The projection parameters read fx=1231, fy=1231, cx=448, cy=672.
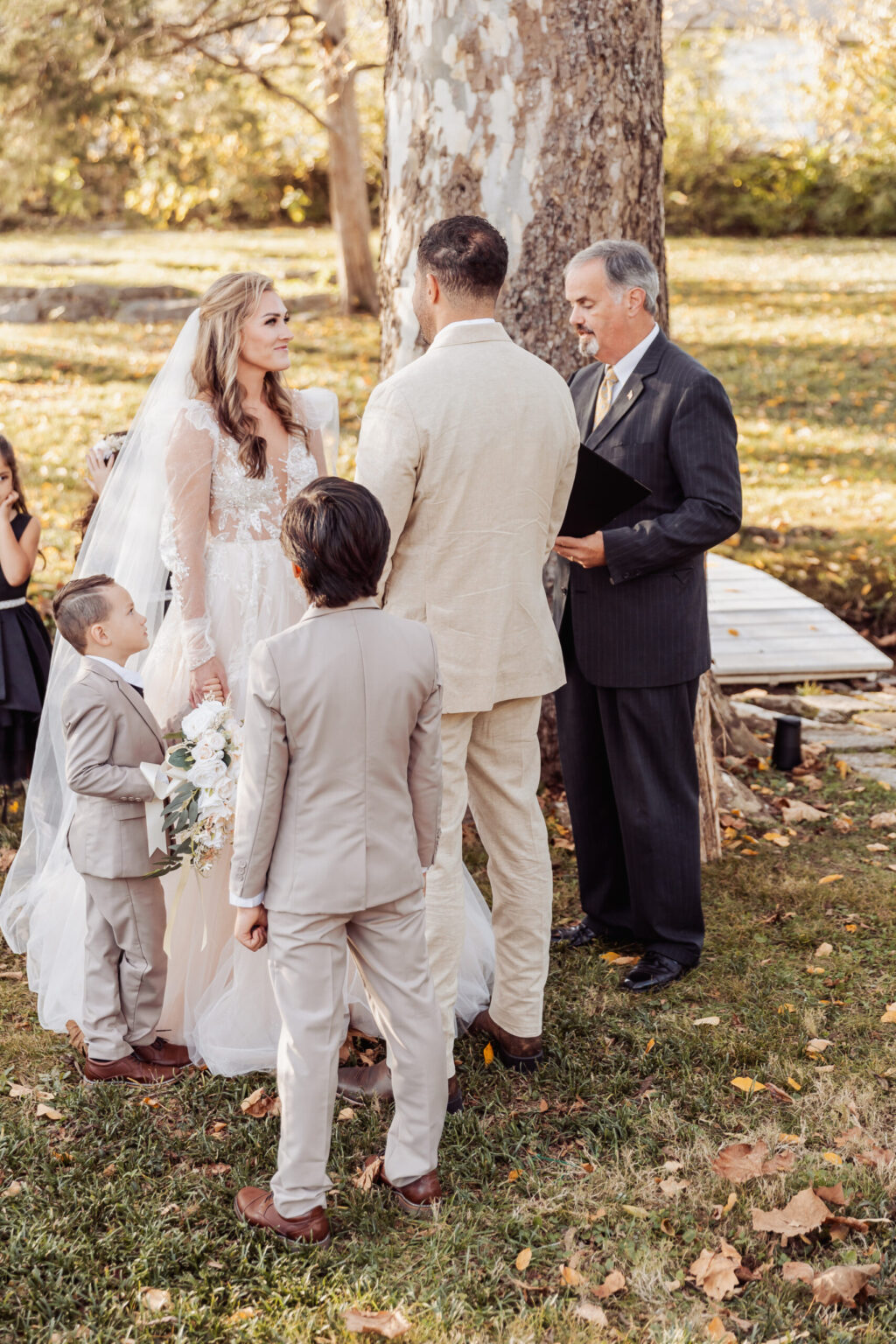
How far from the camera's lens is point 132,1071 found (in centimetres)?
354

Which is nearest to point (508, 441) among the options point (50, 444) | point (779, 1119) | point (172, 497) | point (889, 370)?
point (172, 497)

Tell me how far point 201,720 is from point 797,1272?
6.30 feet

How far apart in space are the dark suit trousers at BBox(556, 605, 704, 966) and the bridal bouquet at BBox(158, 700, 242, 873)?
1.38m

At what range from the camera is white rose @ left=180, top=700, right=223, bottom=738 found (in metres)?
3.22

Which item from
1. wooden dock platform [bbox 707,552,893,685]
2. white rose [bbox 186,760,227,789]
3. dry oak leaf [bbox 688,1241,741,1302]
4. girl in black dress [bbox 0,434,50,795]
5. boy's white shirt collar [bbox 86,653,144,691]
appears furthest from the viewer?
wooden dock platform [bbox 707,552,893,685]

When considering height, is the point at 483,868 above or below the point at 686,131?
below

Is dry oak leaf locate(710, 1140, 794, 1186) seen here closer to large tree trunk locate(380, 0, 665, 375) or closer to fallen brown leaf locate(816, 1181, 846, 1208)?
fallen brown leaf locate(816, 1181, 846, 1208)

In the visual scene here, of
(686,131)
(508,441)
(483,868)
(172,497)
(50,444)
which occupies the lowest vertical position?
(483,868)

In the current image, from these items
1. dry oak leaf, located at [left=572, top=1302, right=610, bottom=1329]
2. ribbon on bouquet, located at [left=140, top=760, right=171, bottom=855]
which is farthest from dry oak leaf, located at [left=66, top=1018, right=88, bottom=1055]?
dry oak leaf, located at [left=572, top=1302, right=610, bottom=1329]

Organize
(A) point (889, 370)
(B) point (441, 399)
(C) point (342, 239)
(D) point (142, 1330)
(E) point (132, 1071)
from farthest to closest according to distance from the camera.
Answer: (C) point (342, 239)
(A) point (889, 370)
(E) point (132, 1071)
(B) point (441, 399)
(D) point (142, 1330)

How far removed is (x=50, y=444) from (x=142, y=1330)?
29.0ft

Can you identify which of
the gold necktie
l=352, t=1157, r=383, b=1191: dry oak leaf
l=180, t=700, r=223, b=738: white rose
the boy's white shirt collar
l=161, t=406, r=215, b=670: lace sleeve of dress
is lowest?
l=352, t=1157, r=383, b=1191: dry oak leaf

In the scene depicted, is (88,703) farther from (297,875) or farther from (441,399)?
(441,399)

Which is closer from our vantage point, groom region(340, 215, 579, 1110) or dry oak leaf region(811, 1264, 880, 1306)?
dry oak leaf region(811, 1264, 880, 1306)
